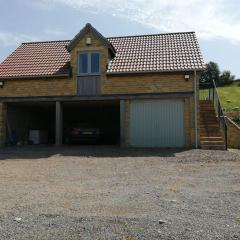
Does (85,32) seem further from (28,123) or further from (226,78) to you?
(226,78)

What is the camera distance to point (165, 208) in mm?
8180

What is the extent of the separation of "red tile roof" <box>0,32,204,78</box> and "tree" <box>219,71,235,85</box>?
42.5 m

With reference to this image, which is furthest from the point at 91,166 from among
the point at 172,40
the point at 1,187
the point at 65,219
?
the point at 172,40

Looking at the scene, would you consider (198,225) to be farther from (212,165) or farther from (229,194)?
(212,165)

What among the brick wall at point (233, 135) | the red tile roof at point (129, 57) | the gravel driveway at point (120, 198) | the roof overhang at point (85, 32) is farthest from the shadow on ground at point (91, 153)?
the roof overhang at point (85, 32)

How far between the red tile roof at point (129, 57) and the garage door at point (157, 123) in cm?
179

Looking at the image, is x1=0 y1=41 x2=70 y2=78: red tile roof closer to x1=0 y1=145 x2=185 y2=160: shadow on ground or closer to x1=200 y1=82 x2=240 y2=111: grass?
x1=0 y1=145 x2=185 y2=160: shadow on ground

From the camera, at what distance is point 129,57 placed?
79.8 ft

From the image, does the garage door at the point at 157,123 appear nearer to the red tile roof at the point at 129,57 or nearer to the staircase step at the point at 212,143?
the staircase step at the point at 212,143

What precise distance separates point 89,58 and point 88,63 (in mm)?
289

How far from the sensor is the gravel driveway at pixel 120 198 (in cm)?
662

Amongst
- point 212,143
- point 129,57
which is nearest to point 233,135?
point 212,143

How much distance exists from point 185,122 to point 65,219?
15614mm

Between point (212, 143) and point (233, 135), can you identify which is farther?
point (233, 135)
